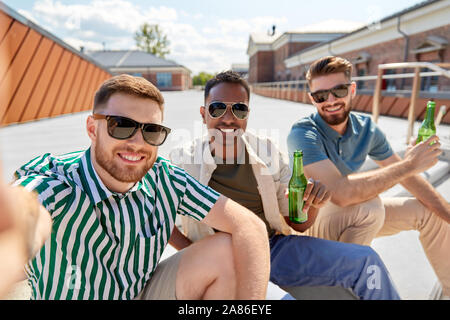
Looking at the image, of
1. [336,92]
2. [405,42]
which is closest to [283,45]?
[405,42]

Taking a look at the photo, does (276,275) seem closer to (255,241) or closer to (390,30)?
(255,241)

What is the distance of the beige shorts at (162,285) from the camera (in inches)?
55.5

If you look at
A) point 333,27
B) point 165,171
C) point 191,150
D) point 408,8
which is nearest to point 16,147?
point 191,150

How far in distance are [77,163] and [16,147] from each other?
4.90 metres

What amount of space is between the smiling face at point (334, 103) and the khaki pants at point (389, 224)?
23.7 inches

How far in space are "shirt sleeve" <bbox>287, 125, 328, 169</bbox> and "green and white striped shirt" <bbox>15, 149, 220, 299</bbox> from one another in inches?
42.3

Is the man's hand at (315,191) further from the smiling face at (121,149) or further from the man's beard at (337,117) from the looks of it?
the smiling face at (121,149)

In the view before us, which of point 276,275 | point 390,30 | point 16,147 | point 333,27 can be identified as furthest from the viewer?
point 333,27

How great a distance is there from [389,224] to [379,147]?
1.94 ft

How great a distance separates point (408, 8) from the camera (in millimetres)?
13617

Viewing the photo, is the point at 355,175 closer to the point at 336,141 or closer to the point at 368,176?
the point at 368,176

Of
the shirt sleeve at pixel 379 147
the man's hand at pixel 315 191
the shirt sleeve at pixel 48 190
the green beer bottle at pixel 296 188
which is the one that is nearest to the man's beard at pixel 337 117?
the shirt sleeve at pixel 379 147

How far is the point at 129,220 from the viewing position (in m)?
1.29

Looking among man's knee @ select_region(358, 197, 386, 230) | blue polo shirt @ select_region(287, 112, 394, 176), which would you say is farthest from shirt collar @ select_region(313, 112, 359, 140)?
man's knee @ select_region(358, 197, 386, 230)
